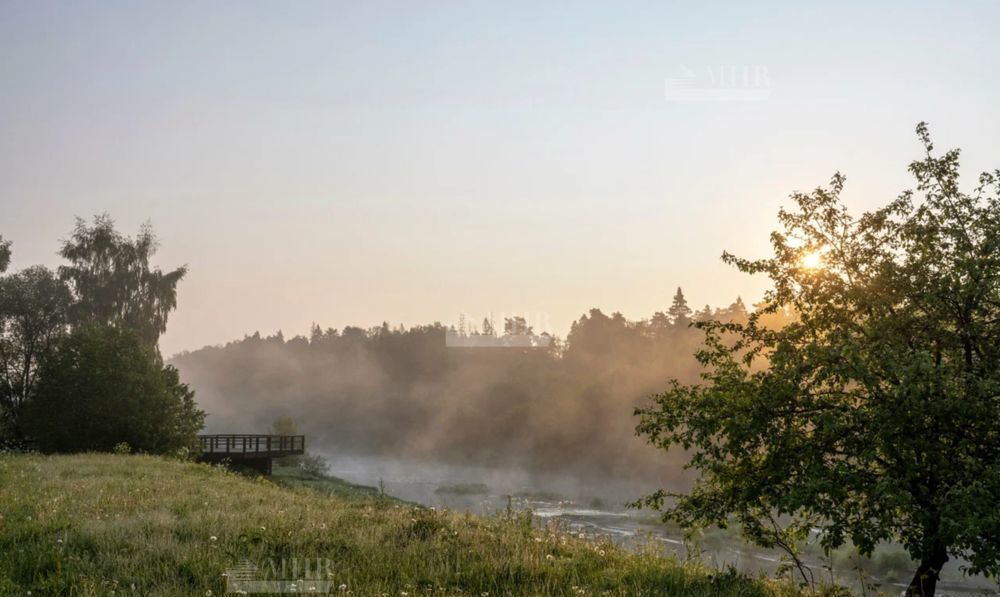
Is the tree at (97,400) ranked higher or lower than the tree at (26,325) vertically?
lower

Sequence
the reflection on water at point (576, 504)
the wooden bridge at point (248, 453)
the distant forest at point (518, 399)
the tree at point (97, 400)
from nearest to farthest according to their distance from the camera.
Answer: the reflection on water at point (576, 504) < the tree at point (97, 400) < the wooden bridge at point (248, 453) < the distant forest at point (518, 399)

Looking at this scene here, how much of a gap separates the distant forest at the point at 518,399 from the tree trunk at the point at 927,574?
2340 inches

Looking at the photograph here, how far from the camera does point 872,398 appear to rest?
11.0 m

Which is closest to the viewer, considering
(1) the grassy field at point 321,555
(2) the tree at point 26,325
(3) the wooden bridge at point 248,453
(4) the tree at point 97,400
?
(1) the grassy field at point 321,555

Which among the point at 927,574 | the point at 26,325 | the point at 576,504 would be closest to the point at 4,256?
the point at 26,325

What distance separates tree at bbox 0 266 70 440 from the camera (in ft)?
164

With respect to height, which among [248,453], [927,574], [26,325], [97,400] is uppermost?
[26,325]

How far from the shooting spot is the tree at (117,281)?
55.4m

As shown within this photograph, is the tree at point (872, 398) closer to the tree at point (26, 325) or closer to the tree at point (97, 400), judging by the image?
the tree at point (97, 400)

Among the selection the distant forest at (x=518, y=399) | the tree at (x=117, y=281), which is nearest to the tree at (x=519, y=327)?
the distant forest at (x=518, y=399)

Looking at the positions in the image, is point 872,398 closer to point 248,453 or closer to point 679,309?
point 248,453

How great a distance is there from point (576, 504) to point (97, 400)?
3593 centimetres

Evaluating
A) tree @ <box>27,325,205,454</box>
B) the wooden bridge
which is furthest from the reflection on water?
tree @ <box>27,325,205,454</box>

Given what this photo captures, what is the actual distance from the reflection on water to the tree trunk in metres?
1.21
